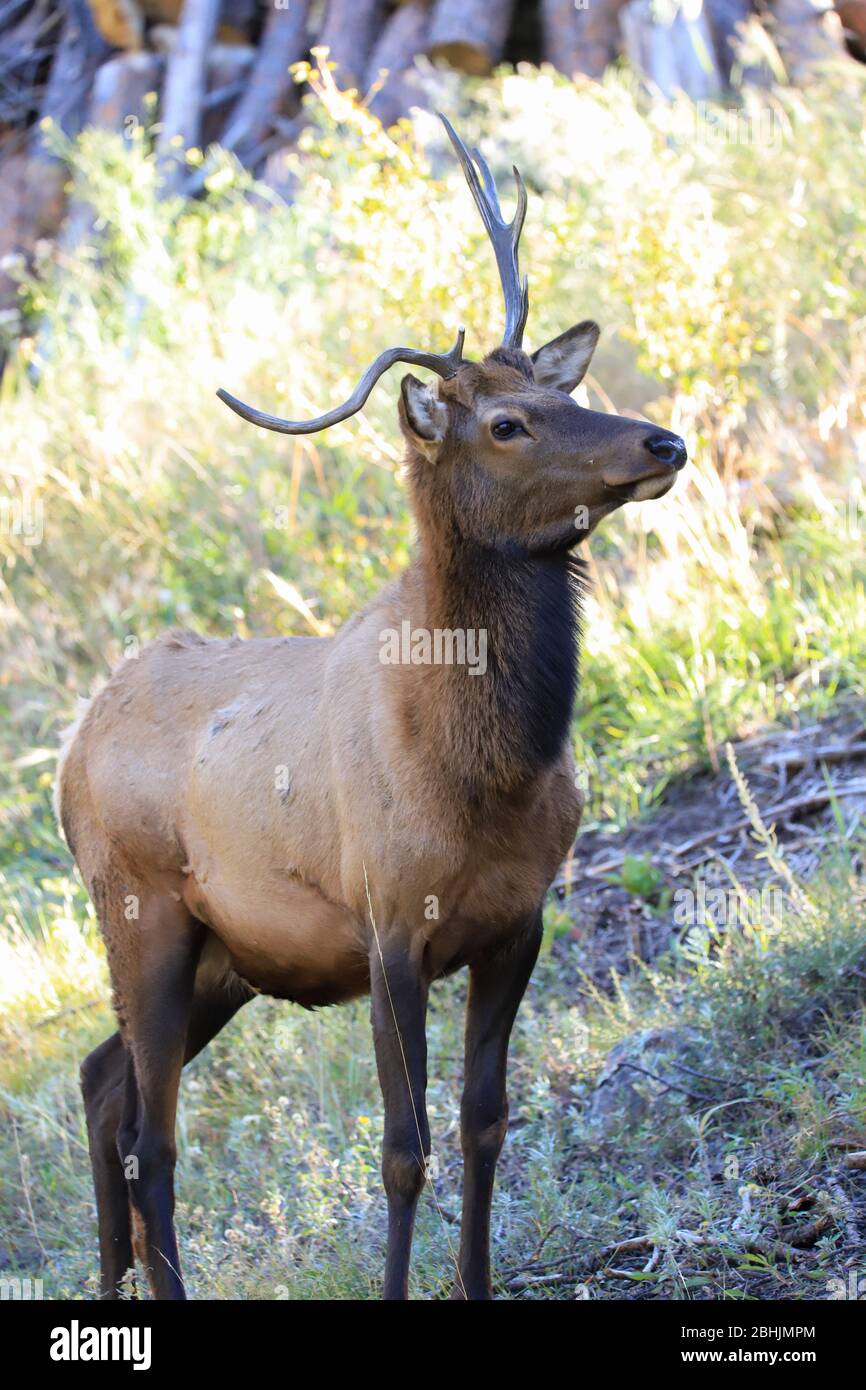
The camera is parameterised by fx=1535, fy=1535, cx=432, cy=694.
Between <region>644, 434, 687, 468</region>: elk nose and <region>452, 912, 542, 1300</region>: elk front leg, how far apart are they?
130 cm

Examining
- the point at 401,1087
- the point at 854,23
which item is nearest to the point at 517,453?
the point at 401,1087

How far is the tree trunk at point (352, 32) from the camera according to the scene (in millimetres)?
14109

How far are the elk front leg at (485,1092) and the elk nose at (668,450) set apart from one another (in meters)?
1.30

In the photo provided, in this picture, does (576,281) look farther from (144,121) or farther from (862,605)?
(144,121)

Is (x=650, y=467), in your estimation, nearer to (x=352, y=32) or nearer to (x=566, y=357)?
(x=566, y=357)

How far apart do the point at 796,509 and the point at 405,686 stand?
178 inches

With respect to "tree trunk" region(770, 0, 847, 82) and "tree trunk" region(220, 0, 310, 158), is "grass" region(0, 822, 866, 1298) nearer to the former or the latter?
"tree trunk" region(770, 0, 847, 82)

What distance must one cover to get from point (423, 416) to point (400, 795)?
1.09 metres

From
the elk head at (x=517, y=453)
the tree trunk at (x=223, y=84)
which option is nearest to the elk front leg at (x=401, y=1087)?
the elk head at (x=517, y=453)

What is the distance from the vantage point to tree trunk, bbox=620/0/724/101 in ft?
40.6

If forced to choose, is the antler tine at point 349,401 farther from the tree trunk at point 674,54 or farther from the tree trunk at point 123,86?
the tree trunk at point 123,86

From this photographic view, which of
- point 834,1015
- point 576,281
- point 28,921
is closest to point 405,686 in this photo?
point 834,1015

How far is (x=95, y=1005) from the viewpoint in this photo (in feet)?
22.1

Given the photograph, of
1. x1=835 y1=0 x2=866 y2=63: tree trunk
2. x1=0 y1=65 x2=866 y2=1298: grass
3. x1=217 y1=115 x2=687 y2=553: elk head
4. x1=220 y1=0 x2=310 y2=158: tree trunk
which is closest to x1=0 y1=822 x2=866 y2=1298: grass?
x1=0 y1=65 x2=866 y2=1298: grass
